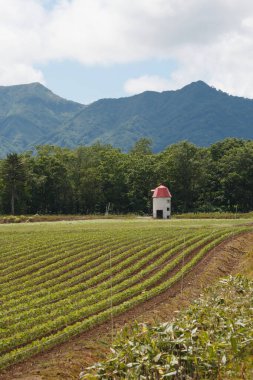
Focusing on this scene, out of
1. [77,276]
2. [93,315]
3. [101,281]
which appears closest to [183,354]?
[93,315]

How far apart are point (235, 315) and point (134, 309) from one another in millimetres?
9593

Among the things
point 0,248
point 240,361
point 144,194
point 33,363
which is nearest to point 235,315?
point 240,361

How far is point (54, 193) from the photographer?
102 meters

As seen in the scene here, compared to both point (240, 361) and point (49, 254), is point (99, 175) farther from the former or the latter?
point (240, 361)

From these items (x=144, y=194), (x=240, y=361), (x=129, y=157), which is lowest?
(x=240, y=361)

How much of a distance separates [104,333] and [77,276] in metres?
9.94

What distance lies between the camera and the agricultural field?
60.5 ft

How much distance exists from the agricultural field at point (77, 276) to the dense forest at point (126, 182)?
4976 cm

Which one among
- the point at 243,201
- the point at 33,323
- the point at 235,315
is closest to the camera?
the point at 235,315

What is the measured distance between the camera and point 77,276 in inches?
1095

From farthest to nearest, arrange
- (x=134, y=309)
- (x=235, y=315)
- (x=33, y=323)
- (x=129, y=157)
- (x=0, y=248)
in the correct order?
(x=129, y=157) < (x=0, y=248) < (x=134, y=309) < (x=33, y=323) < (x=235, y=315)

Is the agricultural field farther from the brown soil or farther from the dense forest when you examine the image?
the dense forest

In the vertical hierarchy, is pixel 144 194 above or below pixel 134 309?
above

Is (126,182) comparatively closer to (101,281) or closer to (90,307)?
(101,281)
